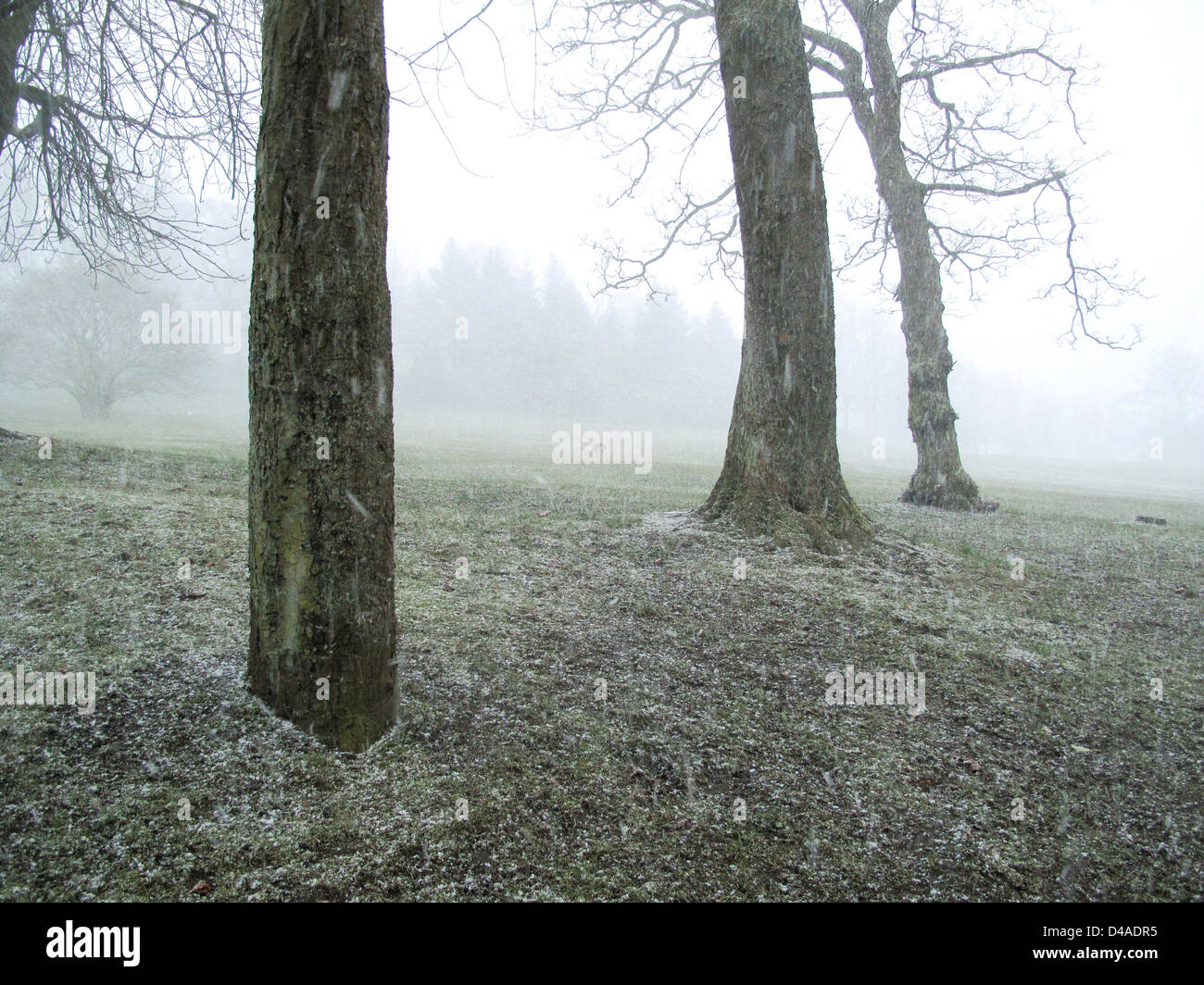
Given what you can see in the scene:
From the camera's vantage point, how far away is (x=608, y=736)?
3273 millimetres

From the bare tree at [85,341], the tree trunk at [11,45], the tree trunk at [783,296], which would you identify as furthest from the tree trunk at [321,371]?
the bare tree at [85,341]

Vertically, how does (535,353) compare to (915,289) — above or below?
above

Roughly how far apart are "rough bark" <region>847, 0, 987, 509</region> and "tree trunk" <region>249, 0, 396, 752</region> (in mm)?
10017

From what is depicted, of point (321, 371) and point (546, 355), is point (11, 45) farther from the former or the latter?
point (546, 355)

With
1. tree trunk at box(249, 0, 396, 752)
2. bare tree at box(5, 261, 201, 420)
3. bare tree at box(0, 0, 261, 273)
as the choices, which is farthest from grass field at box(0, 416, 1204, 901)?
bare tree at box(5, 261, 201, 420)

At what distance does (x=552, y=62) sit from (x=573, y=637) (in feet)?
31.7

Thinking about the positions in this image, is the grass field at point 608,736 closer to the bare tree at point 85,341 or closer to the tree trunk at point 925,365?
the tree trunk at point 925,365

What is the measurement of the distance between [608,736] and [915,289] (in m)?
10.7

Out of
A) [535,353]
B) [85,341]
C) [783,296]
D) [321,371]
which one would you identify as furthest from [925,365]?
[535,353]

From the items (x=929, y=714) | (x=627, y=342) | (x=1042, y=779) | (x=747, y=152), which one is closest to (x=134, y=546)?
(x=929, y=714)

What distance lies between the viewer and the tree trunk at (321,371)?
110 inches

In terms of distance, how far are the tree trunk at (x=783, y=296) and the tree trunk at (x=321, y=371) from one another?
13.5 feet

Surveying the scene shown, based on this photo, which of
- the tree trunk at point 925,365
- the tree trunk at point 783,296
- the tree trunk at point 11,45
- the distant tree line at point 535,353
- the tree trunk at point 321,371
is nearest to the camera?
the tree trunk at point 321,371

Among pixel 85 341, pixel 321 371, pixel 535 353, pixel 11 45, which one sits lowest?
pixel 321 371
